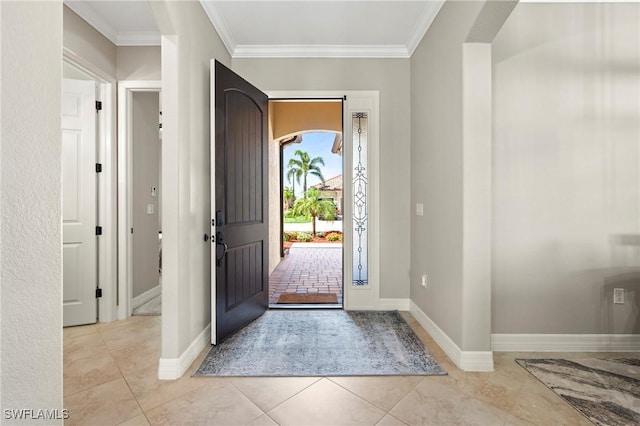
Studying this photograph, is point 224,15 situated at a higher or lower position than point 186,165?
higher

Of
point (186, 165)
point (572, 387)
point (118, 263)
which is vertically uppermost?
point (186, 165)

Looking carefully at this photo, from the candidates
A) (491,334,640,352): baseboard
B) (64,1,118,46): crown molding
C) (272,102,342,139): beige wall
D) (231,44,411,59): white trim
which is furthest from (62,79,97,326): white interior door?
(491,334,640,352): baseboard

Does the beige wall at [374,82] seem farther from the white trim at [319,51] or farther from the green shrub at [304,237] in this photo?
the green shrub at [304,237]

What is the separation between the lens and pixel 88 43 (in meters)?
2.77

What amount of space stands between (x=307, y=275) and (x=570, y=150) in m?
3.82

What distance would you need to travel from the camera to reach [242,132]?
2824 mm

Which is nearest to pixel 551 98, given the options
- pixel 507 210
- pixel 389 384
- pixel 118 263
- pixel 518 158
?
pixel 518 158

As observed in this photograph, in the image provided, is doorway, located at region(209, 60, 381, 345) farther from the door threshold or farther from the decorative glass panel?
the door threshold

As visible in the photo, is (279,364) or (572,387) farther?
(279,364)

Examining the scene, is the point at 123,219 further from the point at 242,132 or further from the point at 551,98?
the point at 551,98

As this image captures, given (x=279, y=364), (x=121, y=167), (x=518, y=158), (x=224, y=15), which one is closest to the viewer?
(x=279, y=364)

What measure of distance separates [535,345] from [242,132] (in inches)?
121

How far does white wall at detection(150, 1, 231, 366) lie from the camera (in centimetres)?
205

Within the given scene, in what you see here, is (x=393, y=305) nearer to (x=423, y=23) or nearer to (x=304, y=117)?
(x=423, y=23)
